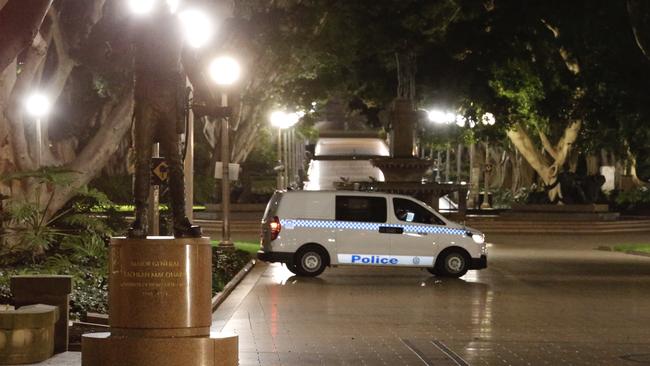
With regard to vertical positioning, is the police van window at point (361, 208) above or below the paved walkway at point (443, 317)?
above

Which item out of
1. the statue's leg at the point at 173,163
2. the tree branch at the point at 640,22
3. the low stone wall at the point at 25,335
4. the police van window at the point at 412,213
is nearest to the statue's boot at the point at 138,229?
the statue's leg at the point at 173,163

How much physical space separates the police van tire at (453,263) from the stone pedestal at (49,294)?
1357 centimetres

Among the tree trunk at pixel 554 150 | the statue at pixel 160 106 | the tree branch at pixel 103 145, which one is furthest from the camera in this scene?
the tree trunk at pixel 554 150

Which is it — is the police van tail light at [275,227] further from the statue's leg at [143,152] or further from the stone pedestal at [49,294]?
the statue's leg at [143,152]

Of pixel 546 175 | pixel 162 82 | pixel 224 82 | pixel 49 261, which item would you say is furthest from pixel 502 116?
pixel 162 82

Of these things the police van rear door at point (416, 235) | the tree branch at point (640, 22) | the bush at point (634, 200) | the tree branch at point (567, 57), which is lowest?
the police van rear door at point (416, 235)

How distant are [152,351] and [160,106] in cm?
252

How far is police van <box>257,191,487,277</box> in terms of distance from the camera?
85.0 feet

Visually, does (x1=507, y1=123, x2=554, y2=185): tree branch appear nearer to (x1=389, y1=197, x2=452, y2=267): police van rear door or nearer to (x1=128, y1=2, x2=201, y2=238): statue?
(x1=389, y1=197, x2=452, y2=267): police van rear door

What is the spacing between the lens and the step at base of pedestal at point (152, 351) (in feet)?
38.3

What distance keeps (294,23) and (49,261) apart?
3126 centimetres

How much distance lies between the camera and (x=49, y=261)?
18.2 m

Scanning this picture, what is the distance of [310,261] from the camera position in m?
26.1

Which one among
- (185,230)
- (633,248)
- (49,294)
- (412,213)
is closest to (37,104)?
(412,213)
